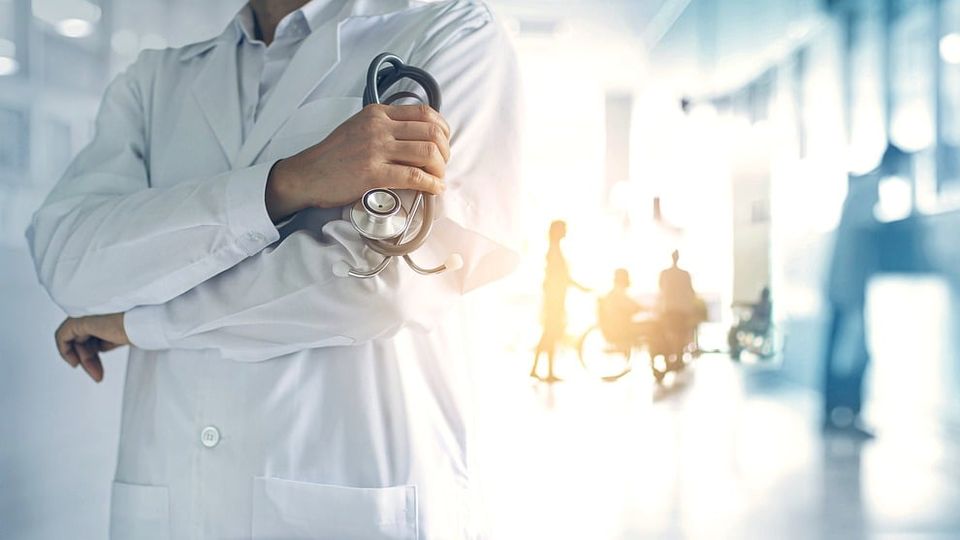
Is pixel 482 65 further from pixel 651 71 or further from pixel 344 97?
pixel 651 71

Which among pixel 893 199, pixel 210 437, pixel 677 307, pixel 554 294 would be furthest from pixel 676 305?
pixel 210 437

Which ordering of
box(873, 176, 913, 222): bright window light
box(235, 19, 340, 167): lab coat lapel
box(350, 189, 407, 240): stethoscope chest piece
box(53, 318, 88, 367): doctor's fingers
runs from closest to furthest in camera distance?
box(350, 189, 407, 240): stethoscope chest piece → box(235, 19, 340, 167): lab coat lapel → box(53, 318, 88, 367): doctor's fingers → box(873, 176, 913, 222): bright window light

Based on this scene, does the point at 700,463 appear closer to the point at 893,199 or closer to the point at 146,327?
the point at 893,199

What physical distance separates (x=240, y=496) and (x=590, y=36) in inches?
41.6

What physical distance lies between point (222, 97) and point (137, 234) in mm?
295

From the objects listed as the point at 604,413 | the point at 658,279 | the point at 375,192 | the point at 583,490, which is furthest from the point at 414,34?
the point at 583,490

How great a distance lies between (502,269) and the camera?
1.00 m

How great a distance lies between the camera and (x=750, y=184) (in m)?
1.37

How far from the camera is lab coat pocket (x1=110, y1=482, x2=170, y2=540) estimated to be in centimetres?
105

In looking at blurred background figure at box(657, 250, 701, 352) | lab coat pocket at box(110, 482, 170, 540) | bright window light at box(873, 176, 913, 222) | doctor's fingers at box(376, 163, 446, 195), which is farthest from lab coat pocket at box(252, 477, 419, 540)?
bright window light at box(873, 176, 913, 222)

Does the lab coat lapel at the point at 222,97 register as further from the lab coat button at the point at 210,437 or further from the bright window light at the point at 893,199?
the bright window light at the point at 893,199

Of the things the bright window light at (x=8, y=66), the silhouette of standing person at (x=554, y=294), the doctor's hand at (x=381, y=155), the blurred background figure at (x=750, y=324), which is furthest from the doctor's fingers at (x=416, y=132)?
the bright window light at (x=8, y=66)

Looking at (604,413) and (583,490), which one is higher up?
(604,413)

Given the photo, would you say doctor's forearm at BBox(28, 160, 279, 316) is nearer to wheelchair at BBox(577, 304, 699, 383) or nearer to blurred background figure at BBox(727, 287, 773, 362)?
wheelchair at BBox(577, 304, 699, 383)
